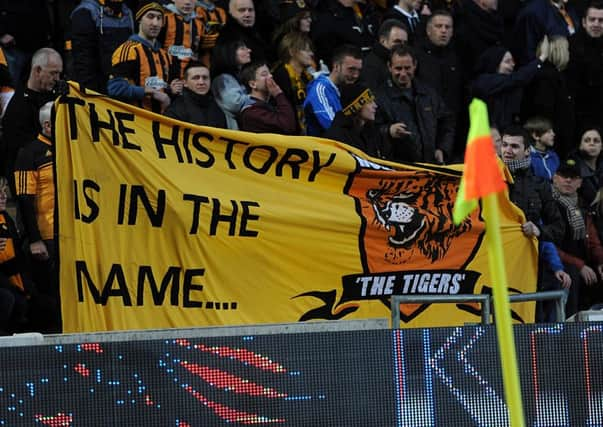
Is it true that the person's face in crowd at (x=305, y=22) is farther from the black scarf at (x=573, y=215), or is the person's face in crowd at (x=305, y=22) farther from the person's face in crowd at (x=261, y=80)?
the black scarf at (x=573, y=215)

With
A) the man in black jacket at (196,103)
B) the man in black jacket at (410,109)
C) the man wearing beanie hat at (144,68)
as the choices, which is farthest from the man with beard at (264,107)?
the man in black jacket at (410,109)

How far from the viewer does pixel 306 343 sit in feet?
21.2

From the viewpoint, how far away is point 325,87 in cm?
1199

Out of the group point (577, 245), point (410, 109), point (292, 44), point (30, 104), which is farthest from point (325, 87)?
point (577, 245)

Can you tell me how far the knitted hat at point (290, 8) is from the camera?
46.9ft

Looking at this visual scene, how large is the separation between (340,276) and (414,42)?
5.29 meters

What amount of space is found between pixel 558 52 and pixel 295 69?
3.44 meters

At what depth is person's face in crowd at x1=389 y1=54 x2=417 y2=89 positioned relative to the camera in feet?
41.6

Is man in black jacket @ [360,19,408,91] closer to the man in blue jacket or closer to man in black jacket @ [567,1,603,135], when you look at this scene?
the man in blue jacket

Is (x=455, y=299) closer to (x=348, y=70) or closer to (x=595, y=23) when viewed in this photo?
(x=348, y=70)

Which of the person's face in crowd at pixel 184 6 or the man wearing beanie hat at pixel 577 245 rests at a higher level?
the person's face in crowd at pixel 184 6

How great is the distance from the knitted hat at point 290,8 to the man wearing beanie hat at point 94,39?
207cm

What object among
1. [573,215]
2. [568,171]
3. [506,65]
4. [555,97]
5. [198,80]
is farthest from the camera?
[555,97]

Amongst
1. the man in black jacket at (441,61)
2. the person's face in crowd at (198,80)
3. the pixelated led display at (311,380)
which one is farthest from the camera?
the man in black jacket at (441,61)
